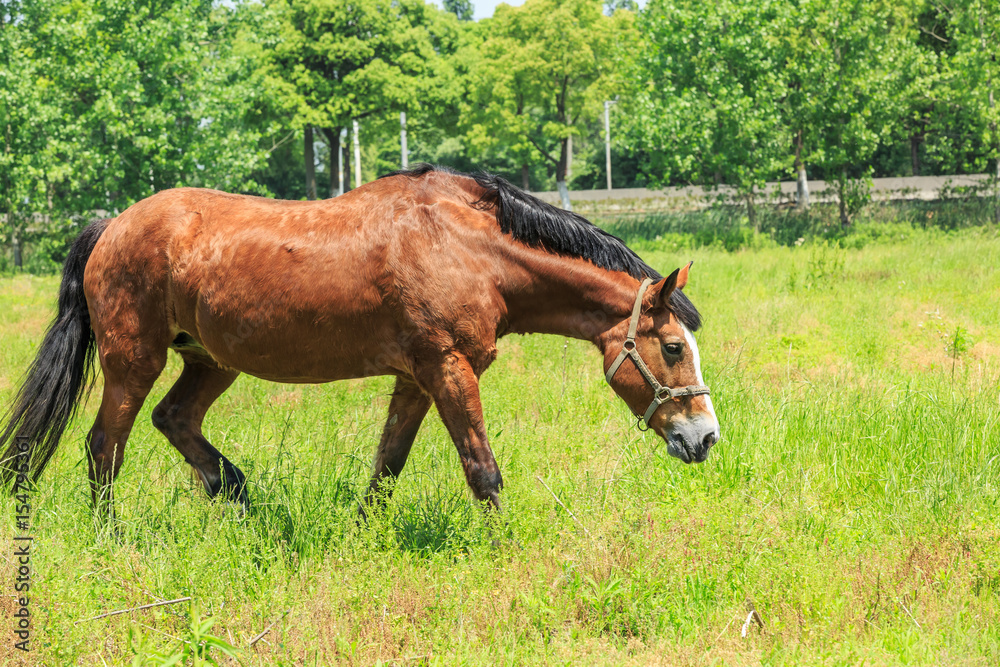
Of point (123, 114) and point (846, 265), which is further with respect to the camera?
point (123, 114)

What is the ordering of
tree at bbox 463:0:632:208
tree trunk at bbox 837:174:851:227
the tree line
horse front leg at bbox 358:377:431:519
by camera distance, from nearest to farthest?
horse front leg at bbox 358:377:431:519
the tree line
tree trunk at bbox 837:174:851:227
tree at bbox 463:0:632:208

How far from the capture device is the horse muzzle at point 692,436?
13.2 feet

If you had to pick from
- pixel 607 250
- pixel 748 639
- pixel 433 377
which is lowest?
pixel 748 639

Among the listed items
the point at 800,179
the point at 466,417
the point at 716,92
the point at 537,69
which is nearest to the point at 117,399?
the point at 466,417

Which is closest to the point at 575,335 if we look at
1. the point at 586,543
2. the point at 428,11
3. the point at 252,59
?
the point at 586,543

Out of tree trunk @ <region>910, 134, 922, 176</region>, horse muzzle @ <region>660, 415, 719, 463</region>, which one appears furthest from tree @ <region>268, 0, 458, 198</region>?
horse muzzle @ <region>660, 415, 719, 463</region>

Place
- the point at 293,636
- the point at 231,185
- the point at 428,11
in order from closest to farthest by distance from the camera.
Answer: the point at 293,636, the point at 231,185, the point at 428,11

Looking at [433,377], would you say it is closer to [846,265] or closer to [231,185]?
[846,265]

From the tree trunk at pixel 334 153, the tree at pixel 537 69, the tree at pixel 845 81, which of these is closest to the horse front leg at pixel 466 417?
the tree at pixel 845 81

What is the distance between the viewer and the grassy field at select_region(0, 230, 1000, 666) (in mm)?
3293

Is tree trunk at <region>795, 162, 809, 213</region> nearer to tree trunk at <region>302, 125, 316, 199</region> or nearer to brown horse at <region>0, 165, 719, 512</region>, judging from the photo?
brown horse at <region>0, 165, 719, 512</region>

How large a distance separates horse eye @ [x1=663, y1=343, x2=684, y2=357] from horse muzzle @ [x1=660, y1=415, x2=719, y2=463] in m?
0.33

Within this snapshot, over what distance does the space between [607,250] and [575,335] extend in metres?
0.49

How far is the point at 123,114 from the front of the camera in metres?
18.6
